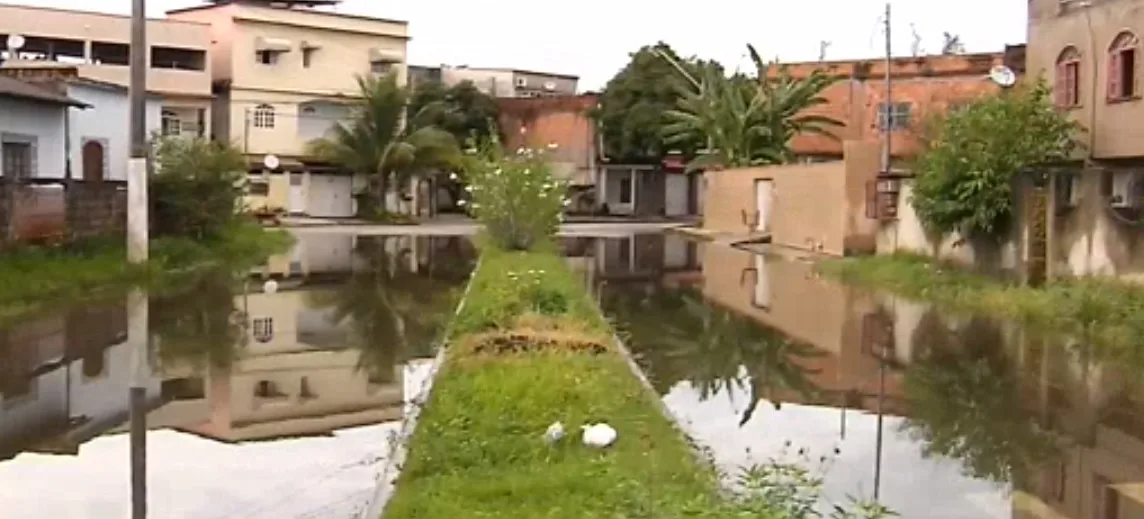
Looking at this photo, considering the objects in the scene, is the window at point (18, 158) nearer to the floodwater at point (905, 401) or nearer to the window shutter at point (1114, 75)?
the floodwater at point (905, 401)

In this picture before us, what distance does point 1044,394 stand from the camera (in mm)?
13711

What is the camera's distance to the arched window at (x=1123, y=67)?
24.7 m

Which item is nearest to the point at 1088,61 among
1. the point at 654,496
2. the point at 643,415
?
the point at 643,415

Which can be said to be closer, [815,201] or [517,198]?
[517,198]

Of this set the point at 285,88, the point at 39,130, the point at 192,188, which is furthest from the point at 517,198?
the point at 285,88

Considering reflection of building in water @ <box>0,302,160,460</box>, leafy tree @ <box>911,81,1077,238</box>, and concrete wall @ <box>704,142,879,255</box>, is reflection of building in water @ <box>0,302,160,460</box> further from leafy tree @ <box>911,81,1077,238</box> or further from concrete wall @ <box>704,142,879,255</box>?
concrete wall @ <box>704,142,879,255</box>

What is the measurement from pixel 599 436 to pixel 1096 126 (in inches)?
769

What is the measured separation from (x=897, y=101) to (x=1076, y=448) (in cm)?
4575

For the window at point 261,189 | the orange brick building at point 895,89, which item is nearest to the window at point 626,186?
the orange brick building at point 895,89

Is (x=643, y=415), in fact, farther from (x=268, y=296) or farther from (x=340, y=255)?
(x=340, y=255)

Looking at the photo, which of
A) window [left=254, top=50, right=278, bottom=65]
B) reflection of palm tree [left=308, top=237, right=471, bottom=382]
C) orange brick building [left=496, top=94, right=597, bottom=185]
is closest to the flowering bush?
reflection of palm tree [left=308, top=237, right=471, bottom=382]

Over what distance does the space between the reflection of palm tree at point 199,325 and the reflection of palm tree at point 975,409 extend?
7.52m

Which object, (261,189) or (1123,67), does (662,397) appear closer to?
(1123,67)

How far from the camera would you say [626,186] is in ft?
227
